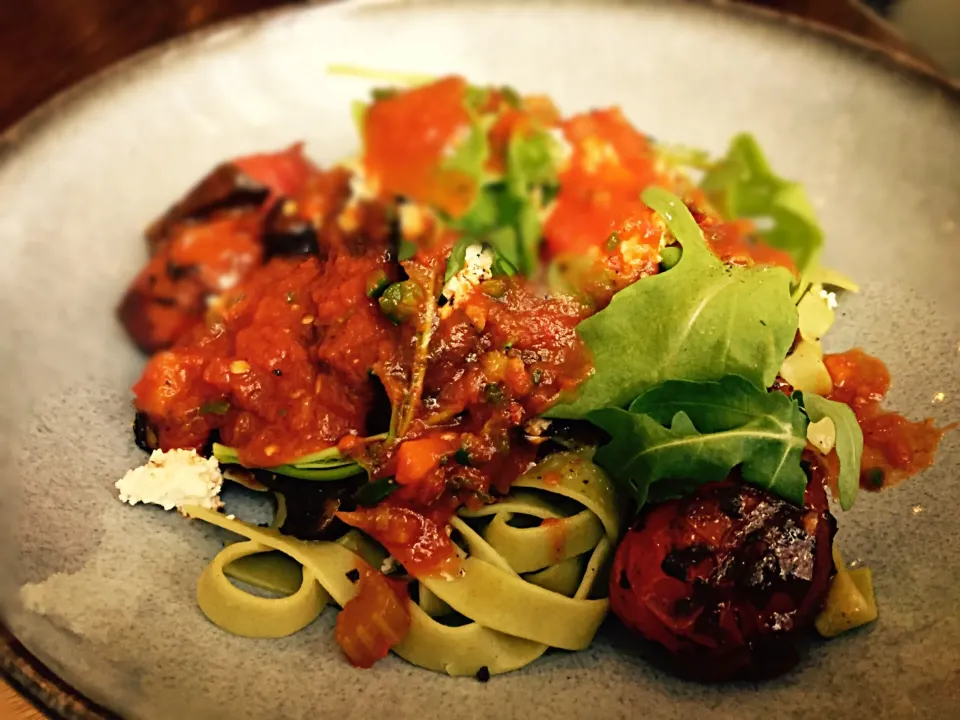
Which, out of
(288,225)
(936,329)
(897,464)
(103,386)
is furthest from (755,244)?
(103,386)

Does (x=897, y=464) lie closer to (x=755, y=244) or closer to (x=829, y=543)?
(x=829, y=543)

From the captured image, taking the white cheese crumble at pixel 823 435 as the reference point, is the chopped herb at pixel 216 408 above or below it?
below

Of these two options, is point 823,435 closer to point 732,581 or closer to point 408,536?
point 732,581


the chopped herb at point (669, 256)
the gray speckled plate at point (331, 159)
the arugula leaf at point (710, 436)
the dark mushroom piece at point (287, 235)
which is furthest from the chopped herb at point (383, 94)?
the arugula leaf at point (710, 436)

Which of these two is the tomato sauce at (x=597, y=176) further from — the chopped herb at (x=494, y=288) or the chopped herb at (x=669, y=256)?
the chopped herb at (x=494, y=288)

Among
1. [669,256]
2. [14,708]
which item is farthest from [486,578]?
[14,708]

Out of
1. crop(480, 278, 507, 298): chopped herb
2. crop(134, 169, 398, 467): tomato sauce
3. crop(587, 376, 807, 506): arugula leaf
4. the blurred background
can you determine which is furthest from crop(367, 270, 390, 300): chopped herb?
the blurred background
